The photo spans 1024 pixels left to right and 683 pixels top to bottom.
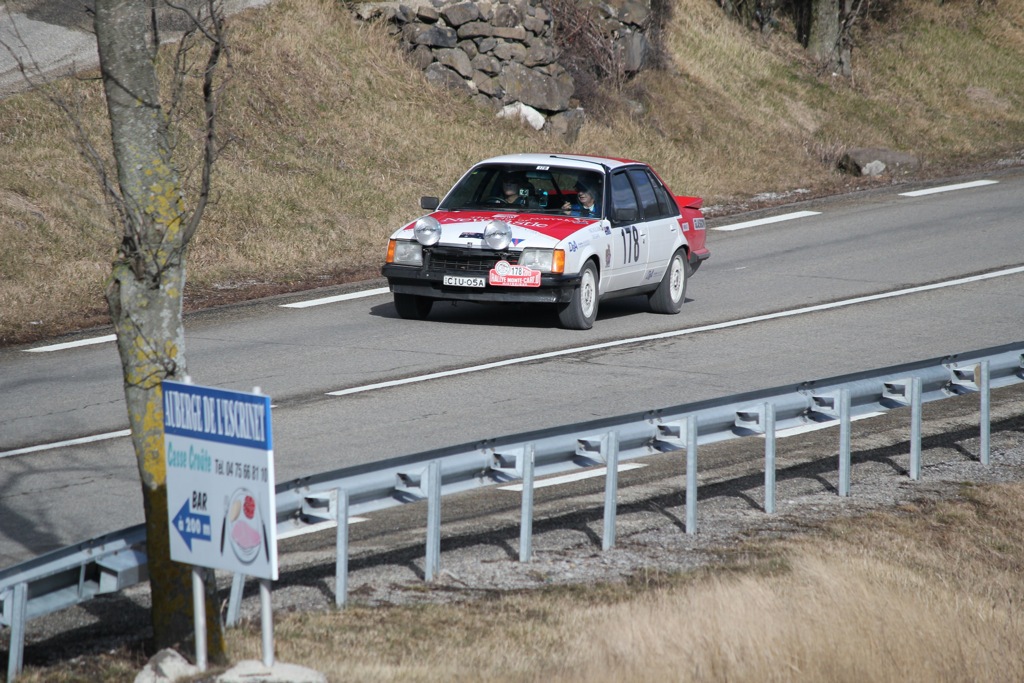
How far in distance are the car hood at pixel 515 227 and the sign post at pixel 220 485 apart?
28.0 ft

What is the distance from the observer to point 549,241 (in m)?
13.5

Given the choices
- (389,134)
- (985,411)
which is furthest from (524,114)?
(985,411)

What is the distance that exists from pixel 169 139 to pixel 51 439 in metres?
5.38

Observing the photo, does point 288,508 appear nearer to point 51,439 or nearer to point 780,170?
point 51,439

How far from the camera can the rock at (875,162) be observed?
2773cm

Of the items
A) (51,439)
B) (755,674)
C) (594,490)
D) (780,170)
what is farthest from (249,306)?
(780,170)

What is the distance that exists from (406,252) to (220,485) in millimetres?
9025

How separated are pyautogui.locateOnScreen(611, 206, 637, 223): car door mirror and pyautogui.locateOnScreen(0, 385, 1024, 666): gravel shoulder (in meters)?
4.50

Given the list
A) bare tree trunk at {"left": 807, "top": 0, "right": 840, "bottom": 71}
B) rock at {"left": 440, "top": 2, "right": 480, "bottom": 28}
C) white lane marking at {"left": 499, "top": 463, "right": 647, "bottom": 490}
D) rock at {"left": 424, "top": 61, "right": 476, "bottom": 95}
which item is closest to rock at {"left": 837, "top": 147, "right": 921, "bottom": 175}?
bare tree trunk at {"left": 807, "top": 0, "right": 840, "bottom": 71}

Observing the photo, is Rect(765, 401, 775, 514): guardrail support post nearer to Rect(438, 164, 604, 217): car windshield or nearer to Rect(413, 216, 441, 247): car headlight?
Rect(413, 216, 441, 247): car headlight

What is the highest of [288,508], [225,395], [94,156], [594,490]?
[94,156]

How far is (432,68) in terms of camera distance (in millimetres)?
25328

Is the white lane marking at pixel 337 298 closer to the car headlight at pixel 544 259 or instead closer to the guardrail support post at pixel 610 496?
the car headlight at pixel 544 259

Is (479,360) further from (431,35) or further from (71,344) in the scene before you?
(431,35)
